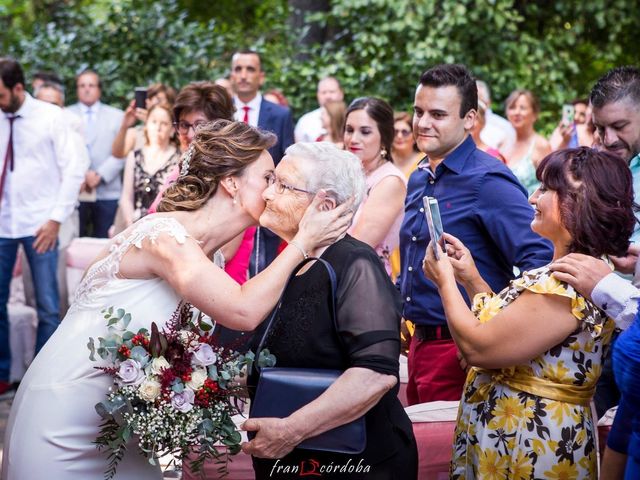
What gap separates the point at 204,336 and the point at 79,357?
1.46ft

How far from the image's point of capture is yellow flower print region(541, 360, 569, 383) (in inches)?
132

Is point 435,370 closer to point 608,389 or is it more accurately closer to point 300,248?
point 608,389

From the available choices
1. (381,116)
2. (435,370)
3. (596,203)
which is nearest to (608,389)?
(435,370)

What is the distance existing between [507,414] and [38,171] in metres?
5.52

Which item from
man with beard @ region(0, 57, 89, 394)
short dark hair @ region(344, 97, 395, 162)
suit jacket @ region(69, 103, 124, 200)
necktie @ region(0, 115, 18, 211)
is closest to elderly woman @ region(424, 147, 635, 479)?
short dark hair @ region(344, 97, 395, 162)

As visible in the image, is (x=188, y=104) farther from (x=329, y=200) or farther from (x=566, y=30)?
(x=566, y=30)

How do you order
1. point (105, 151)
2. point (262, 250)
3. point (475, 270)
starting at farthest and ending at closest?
point (105, 151) → point (262, 250) → point (475, 270)

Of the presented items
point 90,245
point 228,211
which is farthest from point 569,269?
point 90,245

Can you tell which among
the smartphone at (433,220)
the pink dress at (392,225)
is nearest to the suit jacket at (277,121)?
the pink dress at (392,225)

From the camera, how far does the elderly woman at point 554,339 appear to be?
10.8 feet

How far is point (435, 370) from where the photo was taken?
453cm

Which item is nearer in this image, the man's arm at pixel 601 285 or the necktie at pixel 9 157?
the man's arm at pixel 601 285

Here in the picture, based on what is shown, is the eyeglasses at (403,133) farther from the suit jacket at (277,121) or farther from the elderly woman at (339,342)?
the elderly woman at (339,342)

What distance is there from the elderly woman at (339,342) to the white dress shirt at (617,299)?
636 mm
